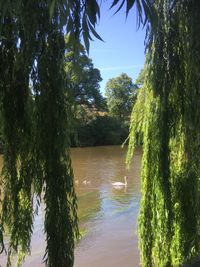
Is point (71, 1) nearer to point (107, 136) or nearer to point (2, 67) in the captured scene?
point (2, 67)

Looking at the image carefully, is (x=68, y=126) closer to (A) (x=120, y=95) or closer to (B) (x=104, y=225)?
(B) (x=104, y=225)

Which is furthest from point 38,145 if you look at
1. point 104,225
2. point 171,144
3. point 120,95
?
point 120,95

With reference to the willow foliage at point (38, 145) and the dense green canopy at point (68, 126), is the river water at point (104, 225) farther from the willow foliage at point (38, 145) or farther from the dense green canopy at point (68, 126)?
the willow foliage at point (38, 145)

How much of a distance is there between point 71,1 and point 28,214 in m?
2.03

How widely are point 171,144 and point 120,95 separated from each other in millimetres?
58011

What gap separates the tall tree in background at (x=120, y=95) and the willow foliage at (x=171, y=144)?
54.4 meters

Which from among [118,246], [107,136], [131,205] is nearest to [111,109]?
[107,136]

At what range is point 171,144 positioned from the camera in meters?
4.97

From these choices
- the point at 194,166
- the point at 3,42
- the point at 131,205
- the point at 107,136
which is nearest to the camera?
the point at 3,42

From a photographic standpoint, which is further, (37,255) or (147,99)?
(37,255)

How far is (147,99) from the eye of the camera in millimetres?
5113

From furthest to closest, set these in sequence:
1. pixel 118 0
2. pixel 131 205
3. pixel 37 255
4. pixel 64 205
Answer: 1. pixel 131 205
2. pixel 37 255
3. pixel 64 205
4. pixel 118 0

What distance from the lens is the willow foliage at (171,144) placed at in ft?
14.9

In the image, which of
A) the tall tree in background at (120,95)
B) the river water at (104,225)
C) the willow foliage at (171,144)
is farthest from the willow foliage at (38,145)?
the tall tree in background at (120,95)
